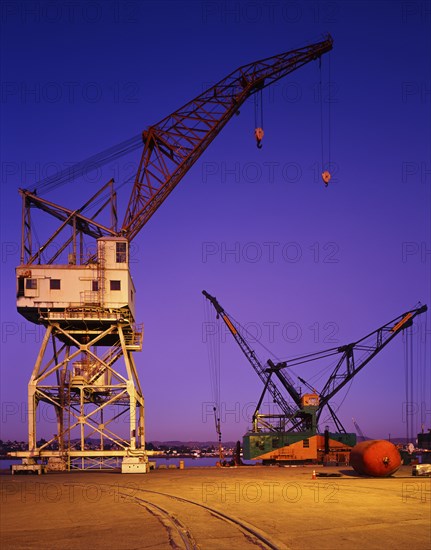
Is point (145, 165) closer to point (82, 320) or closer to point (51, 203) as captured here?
point (51, 203)

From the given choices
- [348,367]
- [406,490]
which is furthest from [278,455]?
[406,490]

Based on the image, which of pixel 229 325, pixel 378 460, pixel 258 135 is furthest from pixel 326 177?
pixel 229 325

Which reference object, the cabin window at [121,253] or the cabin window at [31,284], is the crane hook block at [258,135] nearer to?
the cabin window at [121,253]

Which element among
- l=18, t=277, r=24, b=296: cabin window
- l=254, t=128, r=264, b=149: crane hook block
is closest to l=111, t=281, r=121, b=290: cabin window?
l=18, t=277, r=24, b=296: cabin window

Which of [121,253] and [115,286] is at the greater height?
[121,253]

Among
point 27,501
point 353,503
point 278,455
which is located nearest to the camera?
point 353,503

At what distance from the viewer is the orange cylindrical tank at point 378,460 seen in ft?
120

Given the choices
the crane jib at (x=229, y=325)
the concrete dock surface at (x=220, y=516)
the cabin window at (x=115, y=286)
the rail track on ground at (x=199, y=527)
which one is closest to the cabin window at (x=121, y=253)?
the cabin window at (x=115, y=286)

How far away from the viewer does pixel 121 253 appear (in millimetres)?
52656

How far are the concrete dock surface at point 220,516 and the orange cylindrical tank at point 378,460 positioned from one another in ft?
12.2

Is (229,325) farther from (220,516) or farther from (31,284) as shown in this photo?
(220,516)

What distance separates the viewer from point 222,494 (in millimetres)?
27281

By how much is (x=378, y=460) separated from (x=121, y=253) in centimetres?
2686

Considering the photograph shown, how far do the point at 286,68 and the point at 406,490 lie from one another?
145 feet
